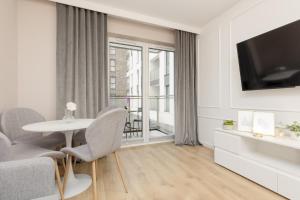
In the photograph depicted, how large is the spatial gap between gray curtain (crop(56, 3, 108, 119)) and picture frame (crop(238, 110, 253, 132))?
2198 mm

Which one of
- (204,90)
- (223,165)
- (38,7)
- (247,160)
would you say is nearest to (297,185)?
(247,160)

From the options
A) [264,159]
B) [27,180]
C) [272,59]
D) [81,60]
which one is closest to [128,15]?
[81,60]

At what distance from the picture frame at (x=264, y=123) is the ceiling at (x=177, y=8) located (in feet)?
6.25

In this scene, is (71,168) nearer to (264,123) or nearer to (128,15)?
(264,123)

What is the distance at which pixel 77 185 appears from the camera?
1.85 meters

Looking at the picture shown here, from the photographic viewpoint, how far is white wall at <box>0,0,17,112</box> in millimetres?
1994

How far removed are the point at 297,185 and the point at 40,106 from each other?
3.37 metres

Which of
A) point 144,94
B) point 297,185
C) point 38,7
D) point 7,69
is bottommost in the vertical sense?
point 297,185

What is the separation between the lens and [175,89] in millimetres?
3508

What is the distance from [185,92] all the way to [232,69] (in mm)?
1072

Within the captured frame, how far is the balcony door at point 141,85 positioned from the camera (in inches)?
133

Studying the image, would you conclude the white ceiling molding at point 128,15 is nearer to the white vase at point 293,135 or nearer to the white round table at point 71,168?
the white round table at point 71,168

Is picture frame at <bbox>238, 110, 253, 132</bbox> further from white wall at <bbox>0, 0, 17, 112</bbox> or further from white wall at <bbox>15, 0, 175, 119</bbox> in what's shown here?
white wall at <bbox>0, 0, 17, 112</bbox>

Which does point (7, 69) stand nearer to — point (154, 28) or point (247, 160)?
point (154, 28)
